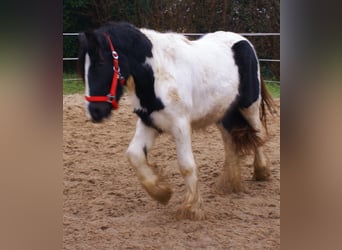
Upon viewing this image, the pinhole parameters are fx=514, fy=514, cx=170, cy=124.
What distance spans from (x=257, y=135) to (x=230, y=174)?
0.84 feet

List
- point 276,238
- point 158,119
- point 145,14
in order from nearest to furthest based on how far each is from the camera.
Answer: point 276,238
point 158,119
point 145,14

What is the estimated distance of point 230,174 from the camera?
8.55 feet

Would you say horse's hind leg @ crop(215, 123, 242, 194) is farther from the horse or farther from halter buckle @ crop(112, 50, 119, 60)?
halter buckle @ crop(112, 50, 119, 60)

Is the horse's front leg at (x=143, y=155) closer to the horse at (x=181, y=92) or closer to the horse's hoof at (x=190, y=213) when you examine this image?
the horse at (x=181, y=92)

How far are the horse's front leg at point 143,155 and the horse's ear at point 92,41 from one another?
442mm

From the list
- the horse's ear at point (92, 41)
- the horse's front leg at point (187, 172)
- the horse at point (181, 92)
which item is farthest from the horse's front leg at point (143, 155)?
the horse's ear at point (92, 41)

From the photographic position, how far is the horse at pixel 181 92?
195 cm
